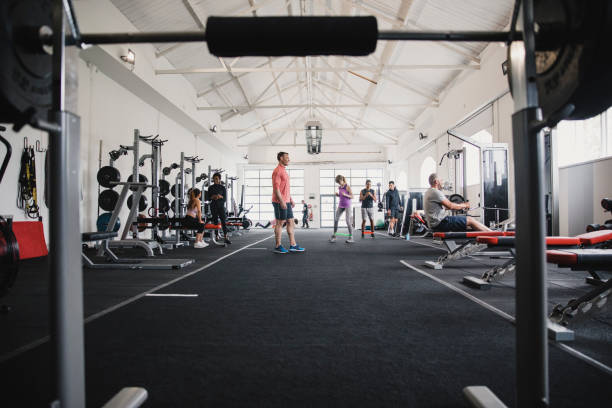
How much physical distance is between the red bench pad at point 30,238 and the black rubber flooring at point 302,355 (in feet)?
11.9

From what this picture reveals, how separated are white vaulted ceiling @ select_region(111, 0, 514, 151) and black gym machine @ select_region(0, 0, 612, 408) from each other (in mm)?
6150

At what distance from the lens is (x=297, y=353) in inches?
54.3

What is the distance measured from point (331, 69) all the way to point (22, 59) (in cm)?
799

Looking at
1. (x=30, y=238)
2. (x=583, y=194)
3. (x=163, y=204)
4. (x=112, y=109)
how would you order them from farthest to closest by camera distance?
1. (x=163, y=204)
2. (x=112, y=109)
3. (x=583, y=194)
4. (x=30, y=238)

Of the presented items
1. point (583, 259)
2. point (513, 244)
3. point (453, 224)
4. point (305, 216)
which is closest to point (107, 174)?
point (453, 224)

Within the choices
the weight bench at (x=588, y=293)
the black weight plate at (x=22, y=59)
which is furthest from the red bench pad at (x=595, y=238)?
the black weight plate at (x=22, y=59)

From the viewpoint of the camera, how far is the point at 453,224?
380 centimetres

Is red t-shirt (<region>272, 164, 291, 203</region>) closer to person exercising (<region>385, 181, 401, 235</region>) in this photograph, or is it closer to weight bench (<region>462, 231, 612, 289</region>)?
weight bench (<region>462, 231, 612, 289</region>)

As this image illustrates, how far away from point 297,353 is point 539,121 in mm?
1115

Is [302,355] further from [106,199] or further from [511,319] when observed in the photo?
[106,199]

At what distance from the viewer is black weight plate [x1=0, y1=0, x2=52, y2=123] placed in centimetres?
75

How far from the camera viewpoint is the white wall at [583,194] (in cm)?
492

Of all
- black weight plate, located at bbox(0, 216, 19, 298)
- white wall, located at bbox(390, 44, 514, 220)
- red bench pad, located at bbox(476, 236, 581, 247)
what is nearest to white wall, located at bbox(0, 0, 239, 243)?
black weight plate, located at bbox(0, 216, 19, 298)

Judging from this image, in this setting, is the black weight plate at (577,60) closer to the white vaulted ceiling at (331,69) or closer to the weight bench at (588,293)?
the weight bench at (588,293)
